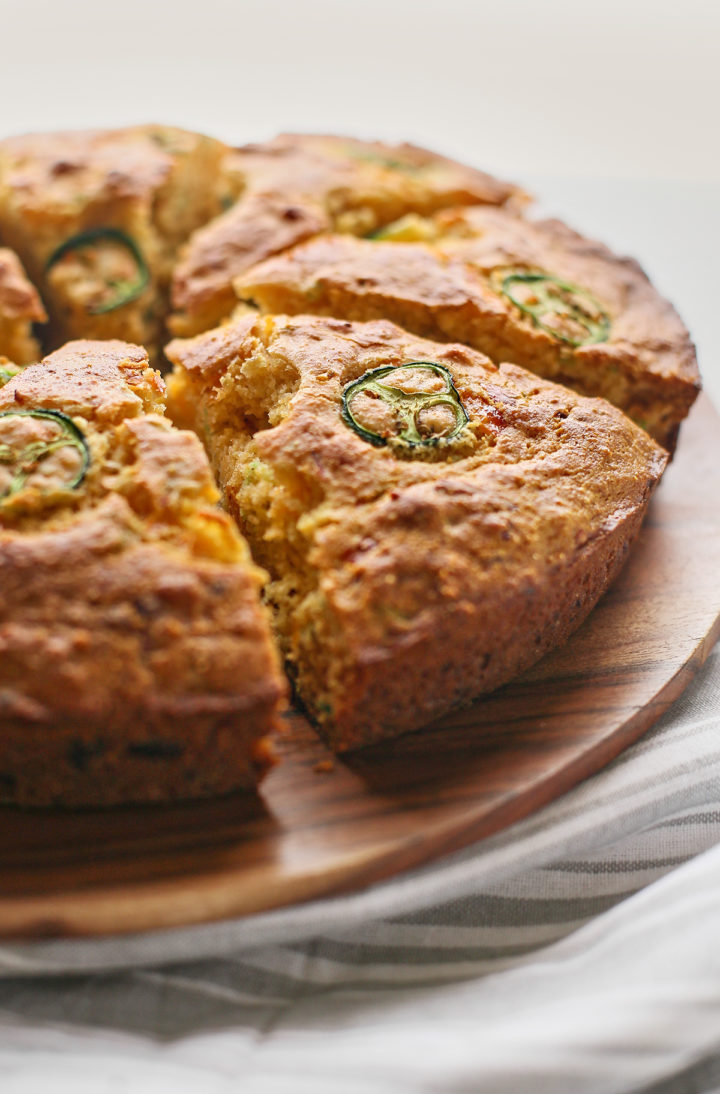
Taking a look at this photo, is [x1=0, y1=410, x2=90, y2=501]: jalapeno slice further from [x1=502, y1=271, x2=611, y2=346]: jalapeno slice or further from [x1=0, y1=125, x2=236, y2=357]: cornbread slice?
[x1=502, y1=271, x2=611, y2=346]: jalapeno slice

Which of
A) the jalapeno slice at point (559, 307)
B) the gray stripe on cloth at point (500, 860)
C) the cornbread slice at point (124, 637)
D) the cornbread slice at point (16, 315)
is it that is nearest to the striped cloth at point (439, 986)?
the gray stripe on cloth at point (500, 860)

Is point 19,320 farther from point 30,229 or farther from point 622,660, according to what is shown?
point 622,660

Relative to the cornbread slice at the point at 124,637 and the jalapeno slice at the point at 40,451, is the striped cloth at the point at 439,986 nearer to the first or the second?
the cornbread slice at the point at 124,637

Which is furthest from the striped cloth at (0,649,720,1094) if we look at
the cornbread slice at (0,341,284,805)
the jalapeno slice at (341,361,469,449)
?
the jalapeno slice at (341,361,469,449)

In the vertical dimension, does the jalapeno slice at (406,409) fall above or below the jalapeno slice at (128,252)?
above

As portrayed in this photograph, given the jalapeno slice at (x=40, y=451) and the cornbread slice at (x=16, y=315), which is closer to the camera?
the jalapeno slice at (x=40, y=451)

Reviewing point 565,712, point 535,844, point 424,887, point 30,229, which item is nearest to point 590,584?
point 565,712
